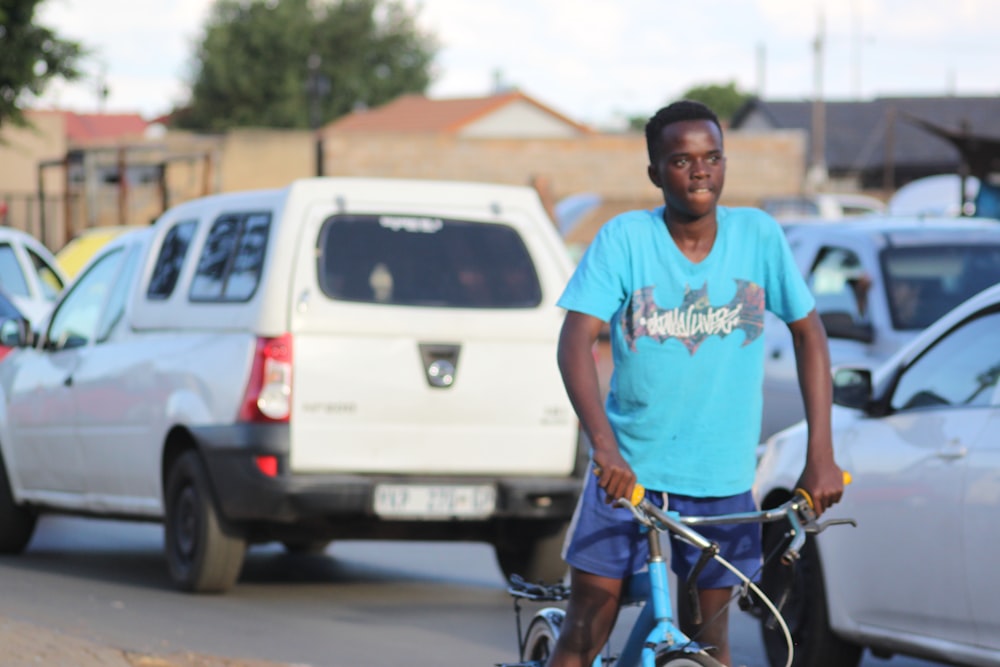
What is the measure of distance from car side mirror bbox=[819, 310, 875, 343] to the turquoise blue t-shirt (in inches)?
263

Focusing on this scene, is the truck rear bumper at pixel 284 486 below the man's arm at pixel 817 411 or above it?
below

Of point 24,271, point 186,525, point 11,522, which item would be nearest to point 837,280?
point 186,525

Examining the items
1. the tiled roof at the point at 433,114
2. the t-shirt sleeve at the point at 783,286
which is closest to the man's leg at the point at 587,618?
the t-shirt sleeve at the point at 783,286

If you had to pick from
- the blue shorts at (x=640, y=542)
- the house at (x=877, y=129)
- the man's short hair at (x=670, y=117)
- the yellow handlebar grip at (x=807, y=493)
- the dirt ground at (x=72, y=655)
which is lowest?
the house at (x=877, y=129)

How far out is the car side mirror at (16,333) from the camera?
35.7ft

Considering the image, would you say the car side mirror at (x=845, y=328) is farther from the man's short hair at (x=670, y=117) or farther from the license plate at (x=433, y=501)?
the man's short hair at (x=670, y=117)

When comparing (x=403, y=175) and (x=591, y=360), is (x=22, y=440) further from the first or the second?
(x=403, y=175)

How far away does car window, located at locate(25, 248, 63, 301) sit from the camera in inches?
715

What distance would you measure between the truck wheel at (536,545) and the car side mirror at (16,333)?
293cm

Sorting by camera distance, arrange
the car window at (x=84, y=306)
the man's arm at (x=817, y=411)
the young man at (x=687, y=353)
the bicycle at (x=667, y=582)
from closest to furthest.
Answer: the bicycle at (x=667, y=582) → the man's arm at (x=817, y=411) → the young man at (x=687, y=353) → the car window at (x=84, y=306)

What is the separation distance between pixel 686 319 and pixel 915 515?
Answer: 251 cm

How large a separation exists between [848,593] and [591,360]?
2.96m

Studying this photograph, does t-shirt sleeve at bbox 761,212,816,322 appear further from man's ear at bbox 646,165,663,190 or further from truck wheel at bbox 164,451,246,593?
truck wheel at bbox 164,451,246,593

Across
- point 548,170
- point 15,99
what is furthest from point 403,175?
point 15,99
